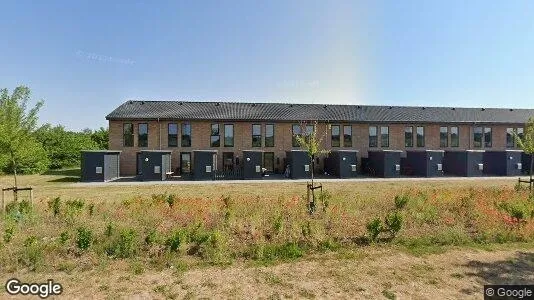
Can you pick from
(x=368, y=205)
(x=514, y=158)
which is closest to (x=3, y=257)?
(x=368, y=205)

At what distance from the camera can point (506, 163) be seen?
98.6 ft

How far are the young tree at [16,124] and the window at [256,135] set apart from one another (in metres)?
20.8

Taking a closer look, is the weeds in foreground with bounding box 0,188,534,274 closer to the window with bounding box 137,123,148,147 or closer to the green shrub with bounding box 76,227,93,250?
the green shrub with bounding box 76,227,93,250

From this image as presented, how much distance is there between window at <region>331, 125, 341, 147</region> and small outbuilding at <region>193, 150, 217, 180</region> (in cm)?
1414

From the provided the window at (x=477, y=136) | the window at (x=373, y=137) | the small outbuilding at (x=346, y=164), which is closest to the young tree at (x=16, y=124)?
the small outbuilding at (x=346, y=164)

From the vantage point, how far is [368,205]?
38.6ft

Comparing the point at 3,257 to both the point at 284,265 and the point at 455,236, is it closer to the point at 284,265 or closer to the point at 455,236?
the point at 284,265

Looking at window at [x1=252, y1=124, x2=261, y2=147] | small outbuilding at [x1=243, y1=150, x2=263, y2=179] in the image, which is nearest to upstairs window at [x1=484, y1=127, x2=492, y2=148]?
window at [x1=252, y1=124, x2=261, y2=147]

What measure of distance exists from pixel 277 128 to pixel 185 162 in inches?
407

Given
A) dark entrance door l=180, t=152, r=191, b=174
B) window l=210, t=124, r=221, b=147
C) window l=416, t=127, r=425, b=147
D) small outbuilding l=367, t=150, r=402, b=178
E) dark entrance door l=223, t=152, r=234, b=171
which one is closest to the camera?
small outbuilding l=367, t=150, r=402, b=178

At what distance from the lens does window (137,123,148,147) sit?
29469mm

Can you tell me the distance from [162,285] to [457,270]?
20.4ft

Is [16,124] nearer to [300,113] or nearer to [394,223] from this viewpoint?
[394,223]

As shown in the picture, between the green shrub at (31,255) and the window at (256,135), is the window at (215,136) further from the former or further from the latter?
the green shrub at (31,255)
